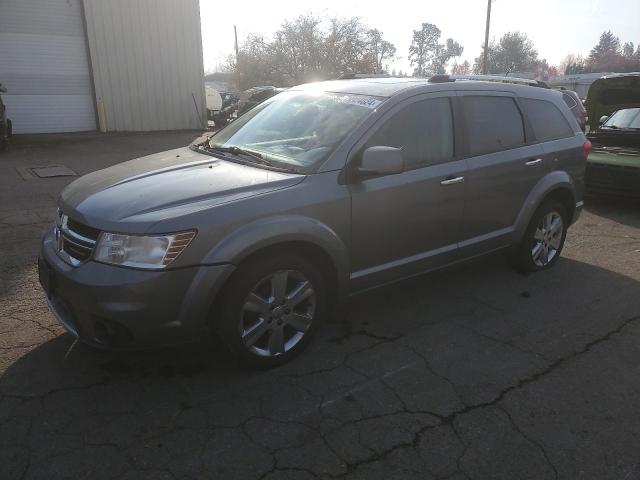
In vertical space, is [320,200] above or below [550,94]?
below

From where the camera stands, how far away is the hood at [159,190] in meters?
2.79

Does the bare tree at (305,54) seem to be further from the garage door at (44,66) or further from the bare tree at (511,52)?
the bare tree at (511,52)

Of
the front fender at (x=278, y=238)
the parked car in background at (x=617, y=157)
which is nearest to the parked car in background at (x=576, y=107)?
Answer: the parked car in background at (x=617, y=157)

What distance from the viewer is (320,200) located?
3.15m

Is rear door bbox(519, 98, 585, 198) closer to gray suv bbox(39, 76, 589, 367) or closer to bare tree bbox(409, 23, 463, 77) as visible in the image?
gray suv bbox(39, 76, 589, 367)

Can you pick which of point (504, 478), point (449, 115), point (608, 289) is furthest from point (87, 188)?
point (608, 289)

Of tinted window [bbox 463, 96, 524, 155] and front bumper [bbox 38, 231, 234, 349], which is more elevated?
tinted window [bbox 463, 96, 524, 155]

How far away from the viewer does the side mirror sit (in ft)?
10.5

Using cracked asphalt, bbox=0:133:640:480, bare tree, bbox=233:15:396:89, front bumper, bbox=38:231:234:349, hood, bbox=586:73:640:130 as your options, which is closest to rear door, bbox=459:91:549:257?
cracked asphalt, bbox=0:133:640:480

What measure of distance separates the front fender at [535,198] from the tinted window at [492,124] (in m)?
0.43

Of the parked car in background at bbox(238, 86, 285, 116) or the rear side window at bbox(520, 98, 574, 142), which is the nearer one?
the rear side window at bbox(520, 98, 574, 142)

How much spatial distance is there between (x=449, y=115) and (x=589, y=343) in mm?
1915

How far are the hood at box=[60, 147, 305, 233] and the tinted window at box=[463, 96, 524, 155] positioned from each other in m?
1.67

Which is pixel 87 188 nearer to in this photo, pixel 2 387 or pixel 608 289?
pixel 2 387
